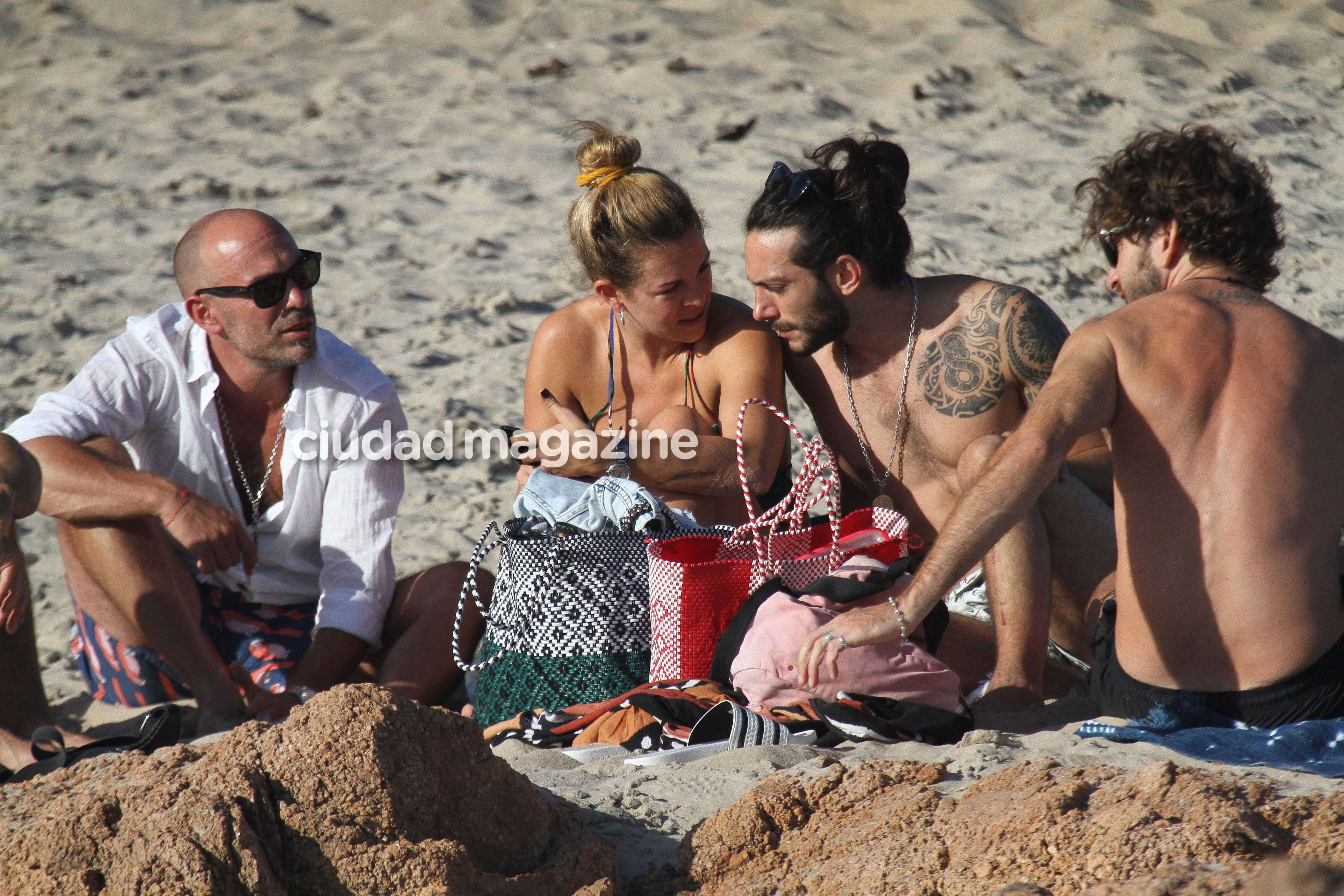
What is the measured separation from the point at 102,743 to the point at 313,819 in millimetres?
1598

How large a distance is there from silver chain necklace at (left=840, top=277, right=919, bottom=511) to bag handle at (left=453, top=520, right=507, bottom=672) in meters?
1.17

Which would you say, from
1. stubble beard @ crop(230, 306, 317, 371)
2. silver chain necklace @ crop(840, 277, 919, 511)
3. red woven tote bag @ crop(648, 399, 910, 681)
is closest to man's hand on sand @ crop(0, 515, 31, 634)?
stubble beard @ crop(230, 306, 317, 371)

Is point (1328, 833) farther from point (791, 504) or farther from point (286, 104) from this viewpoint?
point (286, 104)

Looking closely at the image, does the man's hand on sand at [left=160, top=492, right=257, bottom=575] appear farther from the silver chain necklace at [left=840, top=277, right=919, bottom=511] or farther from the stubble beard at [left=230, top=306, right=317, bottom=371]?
the silver chain necklace at [left=840, top=277, right=919, bottom=511]

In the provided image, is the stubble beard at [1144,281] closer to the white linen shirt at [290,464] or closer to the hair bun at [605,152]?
the hair bun at [605,152]

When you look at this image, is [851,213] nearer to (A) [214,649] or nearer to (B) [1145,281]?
(B) [1145,281]

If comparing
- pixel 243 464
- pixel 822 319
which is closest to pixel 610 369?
pixel 822 319

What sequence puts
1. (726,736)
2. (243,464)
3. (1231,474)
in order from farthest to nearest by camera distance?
(243,464), (726,736), (1231,474)

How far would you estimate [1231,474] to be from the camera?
238 cm

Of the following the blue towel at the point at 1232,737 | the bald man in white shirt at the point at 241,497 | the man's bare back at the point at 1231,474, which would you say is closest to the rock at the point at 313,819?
the blue towel at the point at 1232,737

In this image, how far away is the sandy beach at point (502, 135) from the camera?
5699mm

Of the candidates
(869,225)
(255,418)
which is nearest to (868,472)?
(869,225)

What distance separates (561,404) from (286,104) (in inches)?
208

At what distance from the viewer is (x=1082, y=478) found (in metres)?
3.53
